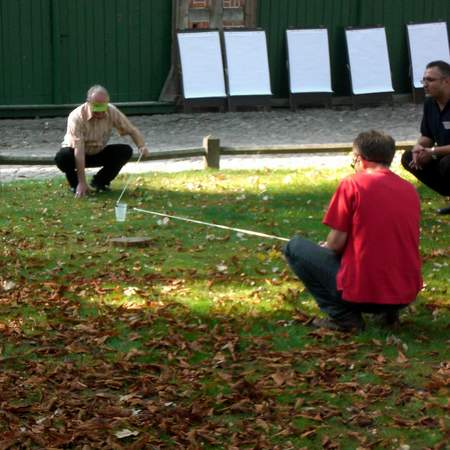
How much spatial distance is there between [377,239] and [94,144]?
18.9 feet

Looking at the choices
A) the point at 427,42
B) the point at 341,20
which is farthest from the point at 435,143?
the point at 427,42

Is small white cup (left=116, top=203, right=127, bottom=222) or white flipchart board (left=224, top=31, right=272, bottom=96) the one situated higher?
white flipchart board (left=224, top=31, right=272, bottom=96)

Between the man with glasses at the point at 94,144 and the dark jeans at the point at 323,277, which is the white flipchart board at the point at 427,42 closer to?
the man with glasses at the point at 94,144

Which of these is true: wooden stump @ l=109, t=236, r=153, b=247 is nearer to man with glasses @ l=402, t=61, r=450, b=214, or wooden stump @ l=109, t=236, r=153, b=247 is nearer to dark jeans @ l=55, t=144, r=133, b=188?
dark jeans @ l=55, t=144, r=133, b=188

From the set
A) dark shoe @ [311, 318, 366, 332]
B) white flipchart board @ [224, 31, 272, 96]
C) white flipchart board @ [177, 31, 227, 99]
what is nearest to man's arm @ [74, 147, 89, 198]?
dark shoe @ [311, 318, 366, 332]

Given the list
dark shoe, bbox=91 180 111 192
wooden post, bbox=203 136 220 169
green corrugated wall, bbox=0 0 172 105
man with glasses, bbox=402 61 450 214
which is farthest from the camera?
green corrugated wall, bbox=0 0 172 105

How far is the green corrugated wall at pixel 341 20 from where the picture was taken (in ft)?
66.2

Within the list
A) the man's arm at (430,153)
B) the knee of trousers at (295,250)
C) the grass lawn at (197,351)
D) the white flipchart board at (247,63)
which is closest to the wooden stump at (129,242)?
the grass lawn at (197,351)

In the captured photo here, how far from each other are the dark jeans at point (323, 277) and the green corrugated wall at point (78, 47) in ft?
41.7

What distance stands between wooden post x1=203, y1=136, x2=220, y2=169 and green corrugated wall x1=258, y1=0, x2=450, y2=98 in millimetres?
6942

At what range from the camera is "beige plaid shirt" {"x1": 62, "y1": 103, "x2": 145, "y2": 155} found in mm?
11570

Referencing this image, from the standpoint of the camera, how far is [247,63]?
64.6ft

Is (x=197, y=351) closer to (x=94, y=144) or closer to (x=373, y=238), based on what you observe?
(x=373, y=238)

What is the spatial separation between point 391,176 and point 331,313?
896 mm
